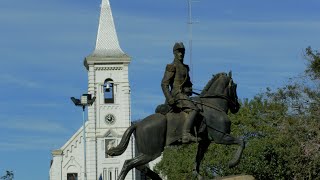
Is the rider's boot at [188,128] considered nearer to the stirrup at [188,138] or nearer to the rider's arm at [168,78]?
the stirrup at [188,138]

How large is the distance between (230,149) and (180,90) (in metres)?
39.2

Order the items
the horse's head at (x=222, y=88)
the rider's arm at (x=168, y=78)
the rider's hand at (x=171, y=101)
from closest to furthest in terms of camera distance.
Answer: the rider's hand at (x=171, y=101) < the rider's arm at (x=168, y=78) < the horse's head at (x=222, y=88)

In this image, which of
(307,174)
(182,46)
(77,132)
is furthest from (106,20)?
(182,46)

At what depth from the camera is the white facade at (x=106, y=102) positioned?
112m

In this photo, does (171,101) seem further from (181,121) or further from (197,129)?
(197,129)

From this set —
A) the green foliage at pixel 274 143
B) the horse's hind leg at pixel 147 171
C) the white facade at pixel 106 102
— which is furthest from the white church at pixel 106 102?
the horse's hind leg at pixel 147 171

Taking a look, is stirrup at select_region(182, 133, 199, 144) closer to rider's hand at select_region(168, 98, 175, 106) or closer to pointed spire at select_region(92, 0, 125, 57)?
rider's hand at select_region(168, 98, 175, 106)

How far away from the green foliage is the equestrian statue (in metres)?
21.9

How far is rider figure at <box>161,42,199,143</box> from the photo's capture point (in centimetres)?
2320

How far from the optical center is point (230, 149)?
→ 62.6 m

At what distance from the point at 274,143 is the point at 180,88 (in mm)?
36815

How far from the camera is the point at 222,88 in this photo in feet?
78.8

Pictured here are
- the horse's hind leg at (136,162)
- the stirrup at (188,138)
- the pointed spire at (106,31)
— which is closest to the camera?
the stirrup at (188,138)

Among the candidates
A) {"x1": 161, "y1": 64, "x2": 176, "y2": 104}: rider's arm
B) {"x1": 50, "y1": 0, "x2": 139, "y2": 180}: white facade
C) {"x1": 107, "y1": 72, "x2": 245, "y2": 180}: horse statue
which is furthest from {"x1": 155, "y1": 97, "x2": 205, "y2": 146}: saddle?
{"x1": 50, "y1": 0, "x2": 139, "y2": 180}: white facade
